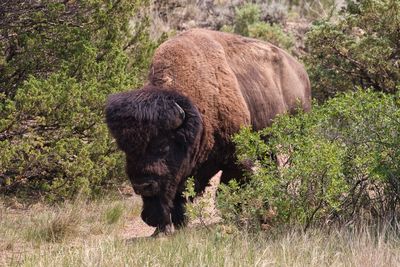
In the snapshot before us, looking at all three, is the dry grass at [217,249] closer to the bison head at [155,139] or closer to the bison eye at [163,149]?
the bison head at [155,139]

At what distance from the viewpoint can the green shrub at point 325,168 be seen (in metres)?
7.16

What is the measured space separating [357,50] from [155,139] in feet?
23.1

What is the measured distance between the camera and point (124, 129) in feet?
23.3

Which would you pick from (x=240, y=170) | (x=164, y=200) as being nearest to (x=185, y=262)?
(x=164, y=200)

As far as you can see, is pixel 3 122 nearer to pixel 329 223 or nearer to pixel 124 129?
pixel 124 129

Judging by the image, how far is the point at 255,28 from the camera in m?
19.9

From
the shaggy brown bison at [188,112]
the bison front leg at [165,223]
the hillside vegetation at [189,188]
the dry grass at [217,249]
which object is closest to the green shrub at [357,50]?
the hillside vegetation at [189,188]

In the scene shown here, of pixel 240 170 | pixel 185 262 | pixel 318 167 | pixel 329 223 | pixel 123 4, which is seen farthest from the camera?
pixel 123 4

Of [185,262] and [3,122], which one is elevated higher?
[185,262]

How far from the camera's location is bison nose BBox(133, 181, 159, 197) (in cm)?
720

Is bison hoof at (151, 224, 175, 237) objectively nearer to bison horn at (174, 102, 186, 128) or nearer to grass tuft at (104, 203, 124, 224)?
bison horn at (174, 102, 186, 128)

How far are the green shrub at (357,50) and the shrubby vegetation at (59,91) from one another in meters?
4.03

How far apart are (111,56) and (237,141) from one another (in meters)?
4.47

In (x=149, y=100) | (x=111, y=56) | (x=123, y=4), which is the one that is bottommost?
(x=111, y=56)
